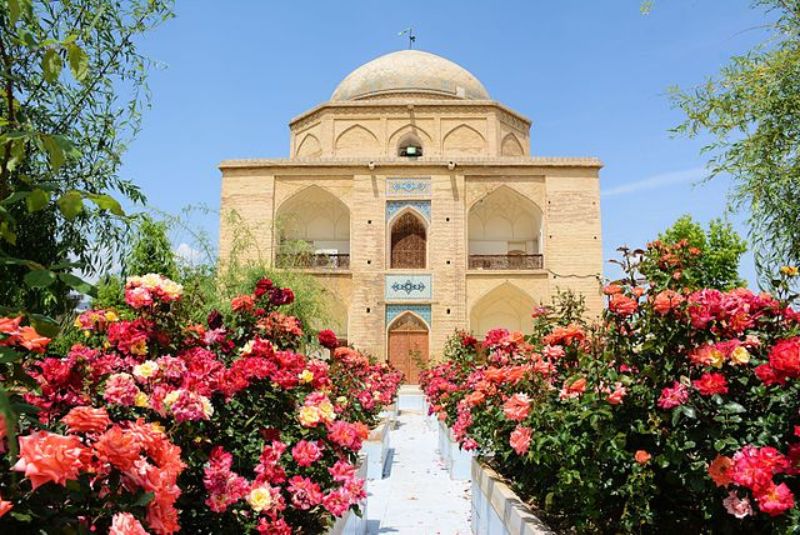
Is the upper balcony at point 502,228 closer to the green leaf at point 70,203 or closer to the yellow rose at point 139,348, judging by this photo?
the yellow rose at point 139,348

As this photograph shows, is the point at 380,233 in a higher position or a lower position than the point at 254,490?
higher

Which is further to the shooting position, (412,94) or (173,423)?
(412,94)

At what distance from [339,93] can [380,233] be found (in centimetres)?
798

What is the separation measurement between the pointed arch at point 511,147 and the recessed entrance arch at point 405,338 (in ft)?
23.2

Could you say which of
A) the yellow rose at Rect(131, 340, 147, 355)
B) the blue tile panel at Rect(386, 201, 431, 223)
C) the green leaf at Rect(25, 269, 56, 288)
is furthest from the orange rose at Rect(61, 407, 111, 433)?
the blue tile panel at Rect(386, 201, 431, 223)

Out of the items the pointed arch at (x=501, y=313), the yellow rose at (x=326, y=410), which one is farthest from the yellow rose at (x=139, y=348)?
the pointed arch at (x=501, y=313)

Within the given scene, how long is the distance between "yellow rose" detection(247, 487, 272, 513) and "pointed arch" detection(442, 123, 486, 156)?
67.2ft

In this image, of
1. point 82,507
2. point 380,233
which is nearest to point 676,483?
point 82,507

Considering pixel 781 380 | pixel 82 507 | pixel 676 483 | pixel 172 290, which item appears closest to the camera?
pixel 82 507

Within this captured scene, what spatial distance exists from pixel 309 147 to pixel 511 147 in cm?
732

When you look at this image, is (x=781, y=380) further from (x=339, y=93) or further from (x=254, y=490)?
(x=339, y=93)

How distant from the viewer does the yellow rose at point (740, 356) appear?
2.34 metres

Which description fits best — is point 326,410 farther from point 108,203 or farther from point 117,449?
point 108,203

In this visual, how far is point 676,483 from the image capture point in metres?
2.52
